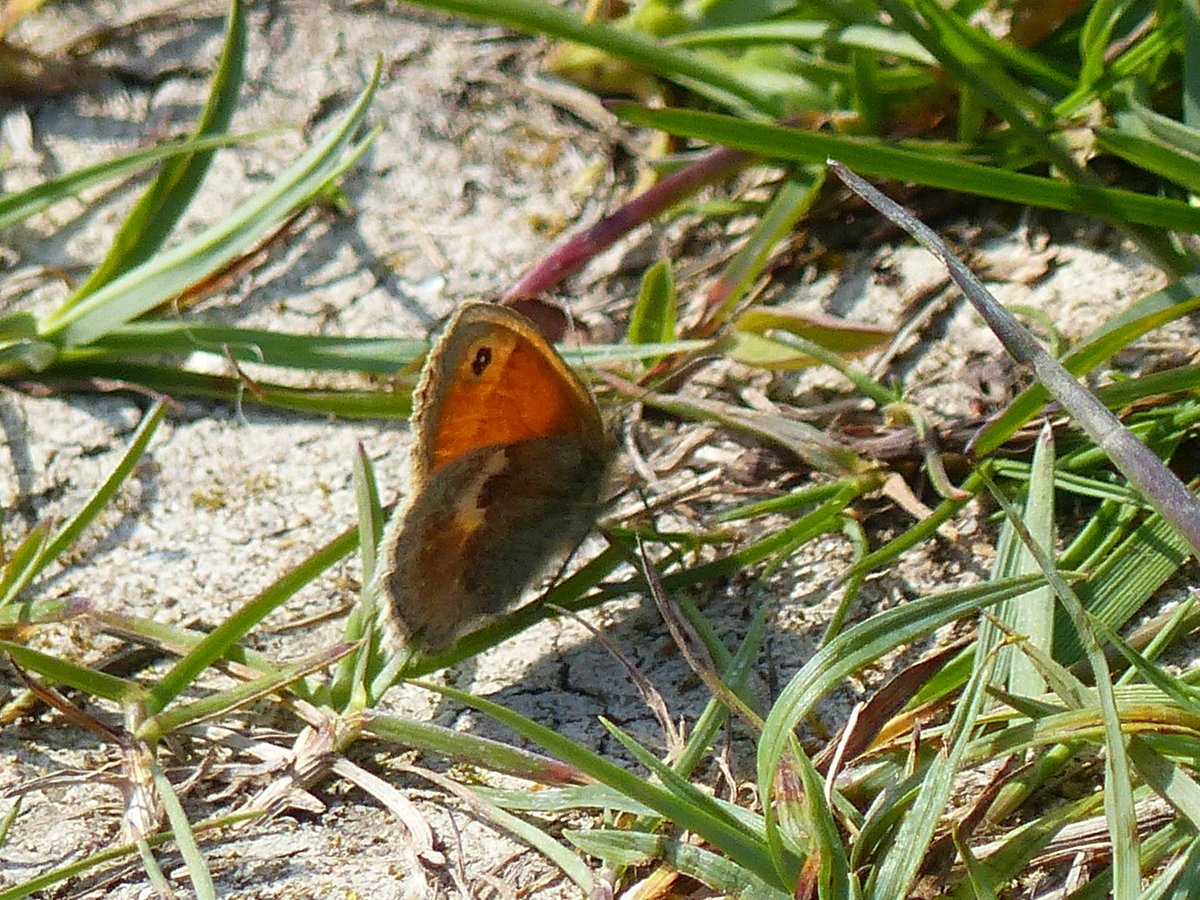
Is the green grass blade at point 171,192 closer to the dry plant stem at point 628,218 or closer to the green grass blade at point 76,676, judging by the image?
the dry plant stem at point 628,218

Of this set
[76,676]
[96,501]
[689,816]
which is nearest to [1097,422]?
[689,816]

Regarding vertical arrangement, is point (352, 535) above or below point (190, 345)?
below

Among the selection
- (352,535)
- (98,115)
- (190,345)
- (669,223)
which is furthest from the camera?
(98,115)

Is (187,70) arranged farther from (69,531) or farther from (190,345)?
(69,531)

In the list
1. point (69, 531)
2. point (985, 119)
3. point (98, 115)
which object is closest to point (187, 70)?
point (98, 115)

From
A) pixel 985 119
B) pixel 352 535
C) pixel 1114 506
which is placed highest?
pixel 985 119

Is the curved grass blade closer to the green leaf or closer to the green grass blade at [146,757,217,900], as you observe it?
the green grass blade at [146,757,217,900]

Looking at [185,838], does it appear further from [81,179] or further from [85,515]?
[81,179]
